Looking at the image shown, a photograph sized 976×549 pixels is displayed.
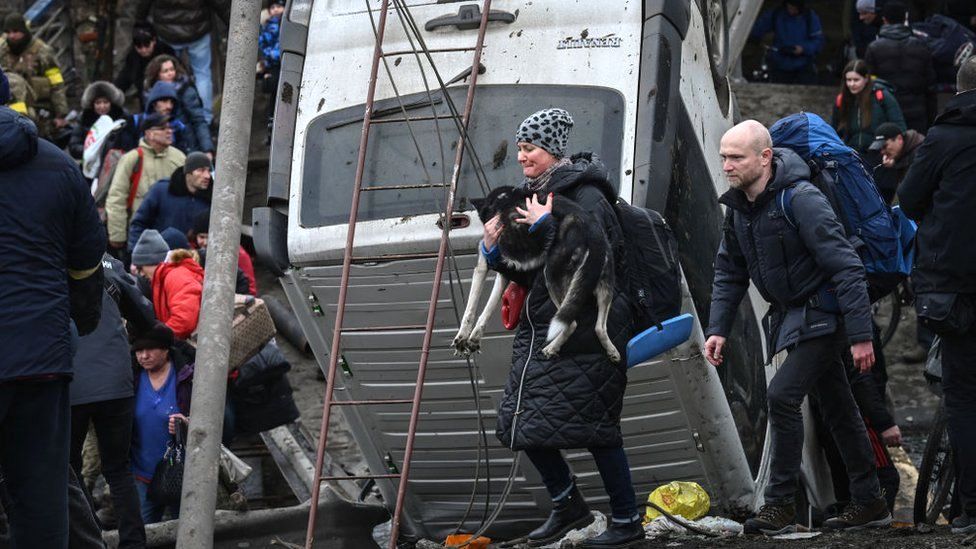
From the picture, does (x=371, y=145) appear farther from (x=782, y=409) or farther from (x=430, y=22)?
(x=782, y=409)

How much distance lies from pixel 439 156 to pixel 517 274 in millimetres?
1770

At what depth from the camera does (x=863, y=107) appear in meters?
14.4

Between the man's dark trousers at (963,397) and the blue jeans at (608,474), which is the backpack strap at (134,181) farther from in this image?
the man's dark trousers at (963,397)

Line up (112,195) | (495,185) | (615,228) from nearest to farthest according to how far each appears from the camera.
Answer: (615,228)
(495,185)
(112,195)

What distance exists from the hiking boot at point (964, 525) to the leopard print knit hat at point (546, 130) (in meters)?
2.39

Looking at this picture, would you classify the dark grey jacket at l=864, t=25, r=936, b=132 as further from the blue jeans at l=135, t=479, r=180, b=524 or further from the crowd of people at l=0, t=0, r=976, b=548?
the blue jeans at l=135, t=479, r=180, b=524

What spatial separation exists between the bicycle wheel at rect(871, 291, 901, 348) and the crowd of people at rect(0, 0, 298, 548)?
5.09 m

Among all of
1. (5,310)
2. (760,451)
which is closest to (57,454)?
(5,310)

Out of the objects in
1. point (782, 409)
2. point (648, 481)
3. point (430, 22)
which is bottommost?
point (648, 481)

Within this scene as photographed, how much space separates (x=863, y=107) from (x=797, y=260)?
6741mm

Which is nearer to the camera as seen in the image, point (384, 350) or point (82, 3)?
point (384, 350)

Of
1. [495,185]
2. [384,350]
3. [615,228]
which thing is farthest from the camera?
[384,350]

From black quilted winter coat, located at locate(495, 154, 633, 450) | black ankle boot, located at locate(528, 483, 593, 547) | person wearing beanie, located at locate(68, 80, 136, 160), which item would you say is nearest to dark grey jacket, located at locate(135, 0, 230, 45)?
person wearing beanie, located at locate(68, 80, 136, 160)

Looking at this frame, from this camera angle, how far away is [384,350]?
9.90m
